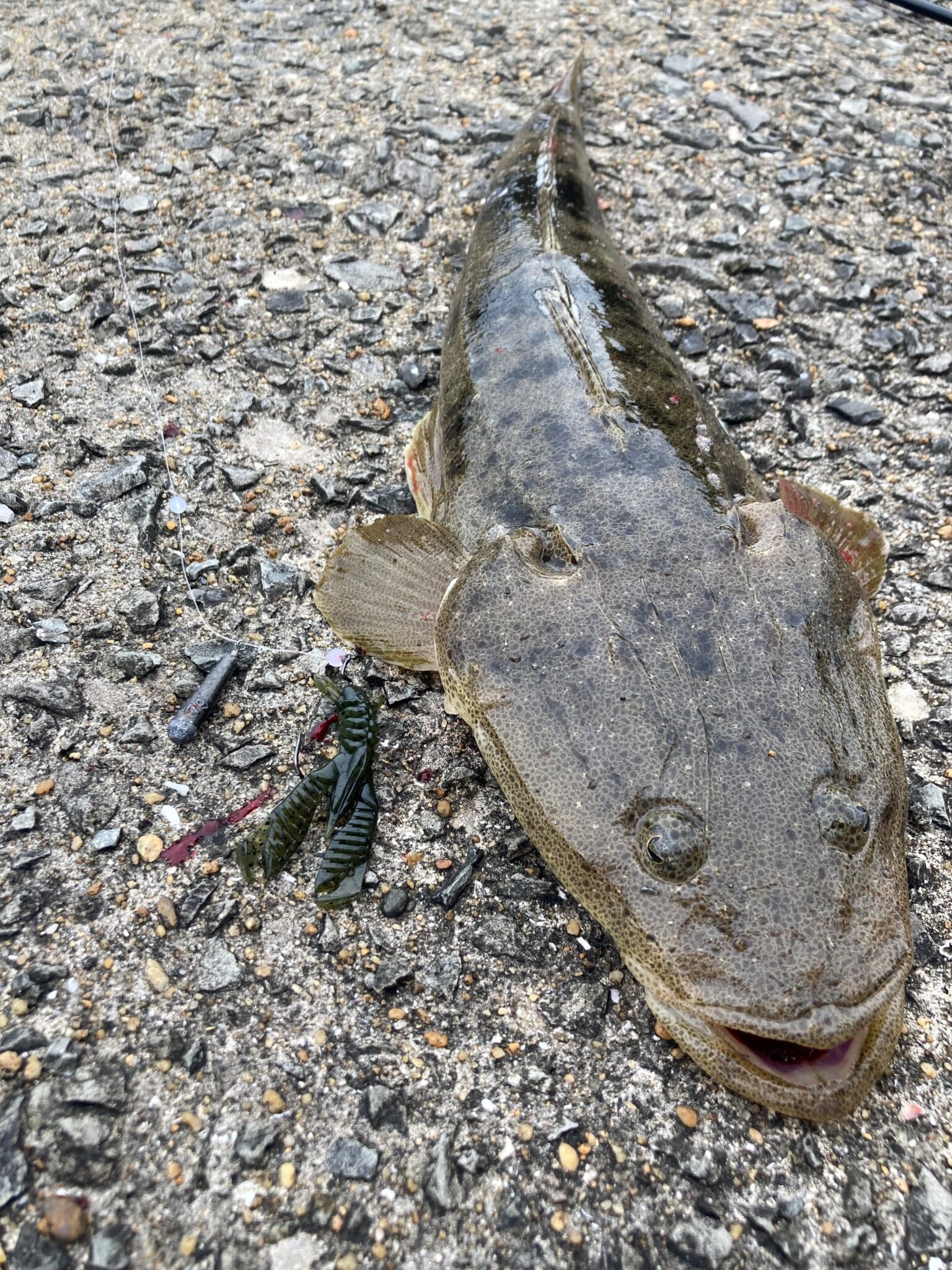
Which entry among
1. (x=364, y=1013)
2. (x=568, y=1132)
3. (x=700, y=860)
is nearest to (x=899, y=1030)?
(x=700, y=860)

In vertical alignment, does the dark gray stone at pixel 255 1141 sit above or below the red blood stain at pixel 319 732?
below

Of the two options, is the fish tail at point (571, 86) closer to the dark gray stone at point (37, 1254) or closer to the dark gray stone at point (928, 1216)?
the dark gray stone at point (928, 1216)

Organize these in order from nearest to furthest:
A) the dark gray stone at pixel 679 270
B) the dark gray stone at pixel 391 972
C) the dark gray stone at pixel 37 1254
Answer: the dark gray stone at pixel 37 1254 < the dark gray stone at pixel 391 972 < the dark gray stone at pixel 679 270

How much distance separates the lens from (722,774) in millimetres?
2502

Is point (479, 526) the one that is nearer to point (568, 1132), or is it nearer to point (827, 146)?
point (568, 1132)

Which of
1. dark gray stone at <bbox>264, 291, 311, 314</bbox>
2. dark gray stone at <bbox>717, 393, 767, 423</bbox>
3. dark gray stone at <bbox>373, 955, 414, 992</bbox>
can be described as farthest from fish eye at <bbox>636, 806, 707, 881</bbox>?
dark gray stone at <bbox>264, 291, 311, 314</bbox>

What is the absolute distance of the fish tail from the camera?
237 inches

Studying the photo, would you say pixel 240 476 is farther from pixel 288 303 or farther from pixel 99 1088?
pixel 99 1088

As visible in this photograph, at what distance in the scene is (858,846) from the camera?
2.44 meters

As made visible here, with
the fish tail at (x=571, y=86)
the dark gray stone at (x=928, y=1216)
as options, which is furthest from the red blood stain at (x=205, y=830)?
the fish tail at (x=571, y=86)

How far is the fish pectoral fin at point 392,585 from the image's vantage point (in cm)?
335

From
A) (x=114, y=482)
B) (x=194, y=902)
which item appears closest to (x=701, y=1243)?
(x=194, y=902)

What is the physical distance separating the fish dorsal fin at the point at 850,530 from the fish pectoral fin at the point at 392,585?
131cm

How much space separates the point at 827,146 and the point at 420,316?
127 inches
